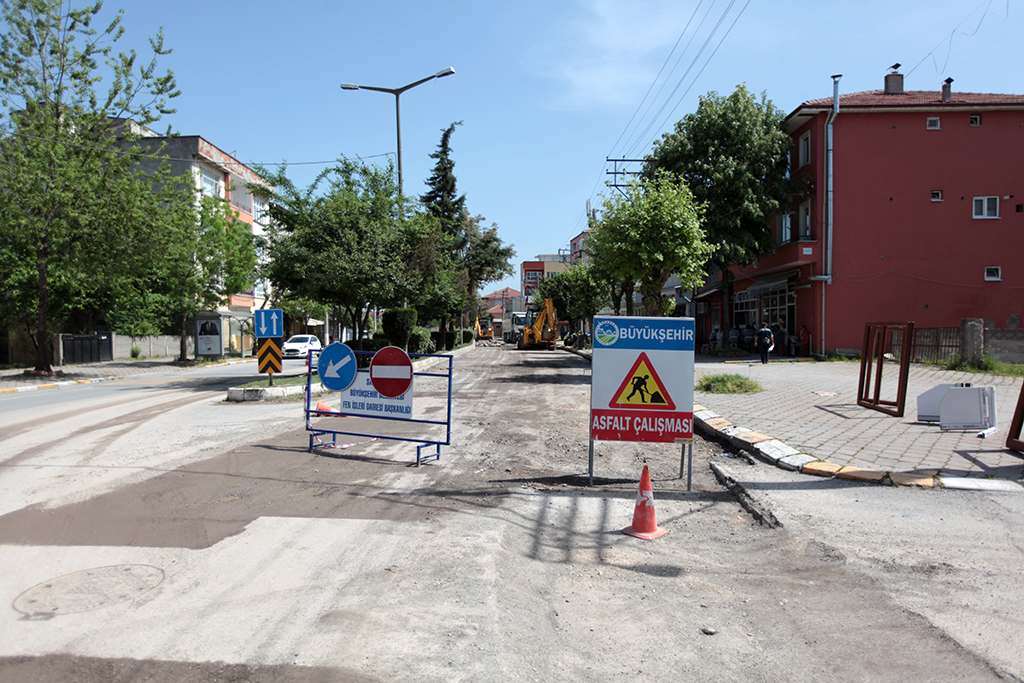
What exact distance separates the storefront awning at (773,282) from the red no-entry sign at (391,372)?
2461cm

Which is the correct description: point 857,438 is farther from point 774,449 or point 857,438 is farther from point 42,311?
point 42,311

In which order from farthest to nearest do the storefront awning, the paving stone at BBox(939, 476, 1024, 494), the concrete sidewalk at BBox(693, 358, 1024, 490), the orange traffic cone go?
1. the storefront awning
2. the concrete sidewalk at BBox(693, 358, 1024, 490)
3. the paving stone at BBox(939, 476, 1024, 494)
4. the orange traffic cone

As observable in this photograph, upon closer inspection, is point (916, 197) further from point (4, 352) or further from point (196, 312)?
point (4, 352)

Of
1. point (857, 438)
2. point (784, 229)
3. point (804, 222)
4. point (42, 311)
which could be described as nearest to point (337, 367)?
point (857, 438)

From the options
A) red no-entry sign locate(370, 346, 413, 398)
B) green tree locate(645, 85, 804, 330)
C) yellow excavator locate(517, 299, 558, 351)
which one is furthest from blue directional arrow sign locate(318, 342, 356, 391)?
yellow excavator locate(517, 299, 558, 351)

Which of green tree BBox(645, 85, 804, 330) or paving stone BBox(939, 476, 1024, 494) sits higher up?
green tree BBox(645, 85, 804, 330)

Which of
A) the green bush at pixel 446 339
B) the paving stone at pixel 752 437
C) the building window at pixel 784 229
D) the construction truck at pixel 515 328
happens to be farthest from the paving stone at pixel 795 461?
the construction truck at pixel 515 328

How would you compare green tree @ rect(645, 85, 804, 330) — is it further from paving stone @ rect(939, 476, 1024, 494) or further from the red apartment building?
paving stone @ rect(939, 476, 1024, 494)

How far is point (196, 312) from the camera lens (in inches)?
1246

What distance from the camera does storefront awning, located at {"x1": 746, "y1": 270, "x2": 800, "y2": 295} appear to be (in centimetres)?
2868

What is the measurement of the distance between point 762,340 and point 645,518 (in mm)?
20044

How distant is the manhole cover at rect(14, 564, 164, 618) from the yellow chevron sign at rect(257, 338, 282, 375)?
1105 cm

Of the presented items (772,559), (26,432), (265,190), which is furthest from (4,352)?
(772,559)

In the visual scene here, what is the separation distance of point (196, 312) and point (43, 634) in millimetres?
31522
